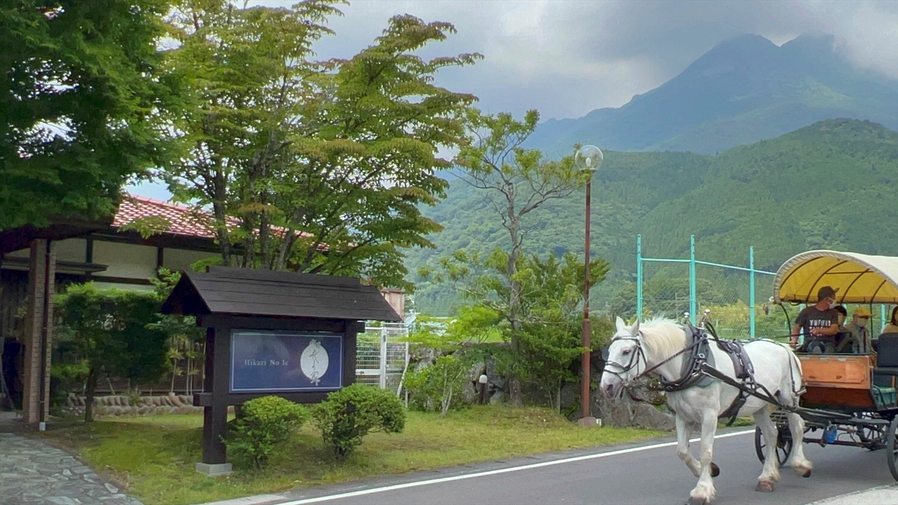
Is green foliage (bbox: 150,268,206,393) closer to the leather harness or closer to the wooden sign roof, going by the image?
the wooden sign roof

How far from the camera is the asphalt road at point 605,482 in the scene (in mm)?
9273

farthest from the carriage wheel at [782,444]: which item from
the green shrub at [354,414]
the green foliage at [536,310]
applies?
the green foliage at [536,310]

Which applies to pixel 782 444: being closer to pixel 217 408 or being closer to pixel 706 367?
pixel 706 367

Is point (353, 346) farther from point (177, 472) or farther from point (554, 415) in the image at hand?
point (554, 415)

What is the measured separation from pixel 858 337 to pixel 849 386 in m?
0.91

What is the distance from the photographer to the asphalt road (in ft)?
30.4

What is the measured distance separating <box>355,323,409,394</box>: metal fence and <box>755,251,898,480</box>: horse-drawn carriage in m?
11.2

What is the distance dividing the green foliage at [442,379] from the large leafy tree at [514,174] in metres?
1.22

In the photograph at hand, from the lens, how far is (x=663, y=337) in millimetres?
9266

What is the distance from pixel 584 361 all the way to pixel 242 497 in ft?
30.3

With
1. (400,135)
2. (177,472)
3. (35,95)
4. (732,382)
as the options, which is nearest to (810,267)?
(732,382)

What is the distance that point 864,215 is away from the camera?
44.2 m

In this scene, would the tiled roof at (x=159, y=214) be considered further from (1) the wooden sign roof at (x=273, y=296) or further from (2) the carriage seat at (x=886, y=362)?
(2) the carriage seat at (x=886, y=362)

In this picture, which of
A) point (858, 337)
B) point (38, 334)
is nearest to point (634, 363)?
point (858, 337)
